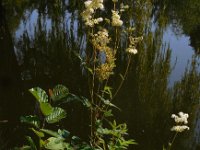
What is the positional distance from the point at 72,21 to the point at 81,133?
19.8ft

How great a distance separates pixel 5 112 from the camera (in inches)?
252

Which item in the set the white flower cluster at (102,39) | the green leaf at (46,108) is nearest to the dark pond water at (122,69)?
the white flower cluster at (102,39)

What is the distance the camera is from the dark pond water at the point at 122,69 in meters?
6.18

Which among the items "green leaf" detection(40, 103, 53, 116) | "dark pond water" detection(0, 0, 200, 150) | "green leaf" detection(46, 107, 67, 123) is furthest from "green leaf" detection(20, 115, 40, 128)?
"dark pond water" detection(0, 0, 200, 150)

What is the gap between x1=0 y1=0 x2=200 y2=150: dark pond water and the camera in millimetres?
6181

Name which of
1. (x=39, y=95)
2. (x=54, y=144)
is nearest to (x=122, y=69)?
(x=54, y=144)

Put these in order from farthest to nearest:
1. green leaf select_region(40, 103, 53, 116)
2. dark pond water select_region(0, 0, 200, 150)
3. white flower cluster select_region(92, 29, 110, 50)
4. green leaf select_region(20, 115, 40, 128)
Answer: dark pond water select_region(0, 0, 200, 150) < white flower cluster select_region(92, 29, 110, 50) < green leaf select_region(20, 115, 40, 128) < green leaf select_region(40, 103, 53, 116)

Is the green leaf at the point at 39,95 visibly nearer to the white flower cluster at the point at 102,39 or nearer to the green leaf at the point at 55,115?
the green leaf at the point at 55,115

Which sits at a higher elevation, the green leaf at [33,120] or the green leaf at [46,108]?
the green leaf at [46,108]

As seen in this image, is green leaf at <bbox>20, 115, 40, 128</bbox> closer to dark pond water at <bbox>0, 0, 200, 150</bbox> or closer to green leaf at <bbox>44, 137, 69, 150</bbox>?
green leaf at <bbox>44, 137, 69, 150</bbox>

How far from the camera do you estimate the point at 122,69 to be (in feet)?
27.5

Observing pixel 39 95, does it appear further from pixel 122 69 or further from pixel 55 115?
pixel 122 69

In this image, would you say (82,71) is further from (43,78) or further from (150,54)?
(150,54)

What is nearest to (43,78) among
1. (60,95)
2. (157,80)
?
(157,80)
